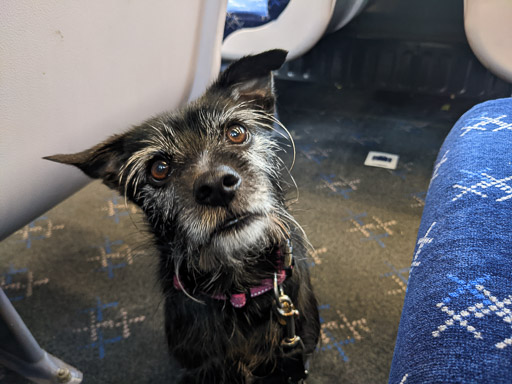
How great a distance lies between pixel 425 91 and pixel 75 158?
289cm

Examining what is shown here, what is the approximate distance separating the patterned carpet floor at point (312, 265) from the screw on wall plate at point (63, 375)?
73mm

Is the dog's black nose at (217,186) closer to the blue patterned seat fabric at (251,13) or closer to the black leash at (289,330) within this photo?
the black leash at (289,330)

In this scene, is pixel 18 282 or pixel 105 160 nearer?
pixel 105 160

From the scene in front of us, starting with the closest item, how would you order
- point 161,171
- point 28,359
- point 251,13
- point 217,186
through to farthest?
point 217,186 < point 161,171 < point 28,359 < point 251,13

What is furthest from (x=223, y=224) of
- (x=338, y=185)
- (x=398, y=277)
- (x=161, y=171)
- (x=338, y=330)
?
(x=338, y=185)

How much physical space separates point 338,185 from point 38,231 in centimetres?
180

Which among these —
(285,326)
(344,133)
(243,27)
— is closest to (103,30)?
(285,326)

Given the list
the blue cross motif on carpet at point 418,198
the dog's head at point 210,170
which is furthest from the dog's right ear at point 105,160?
the blue cross motif on carpet at point 418,198

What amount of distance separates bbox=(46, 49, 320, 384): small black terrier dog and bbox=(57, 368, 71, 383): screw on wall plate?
453mm

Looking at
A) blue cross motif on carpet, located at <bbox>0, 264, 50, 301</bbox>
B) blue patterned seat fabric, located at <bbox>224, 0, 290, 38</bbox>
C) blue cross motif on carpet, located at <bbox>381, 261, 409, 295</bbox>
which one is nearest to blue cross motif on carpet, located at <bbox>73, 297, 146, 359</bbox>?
blue cross motif on carpet, located at <bbox>0, 264, 50, 301</bbox>

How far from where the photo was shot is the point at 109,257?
1.95m

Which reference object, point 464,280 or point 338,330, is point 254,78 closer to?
point 464,280

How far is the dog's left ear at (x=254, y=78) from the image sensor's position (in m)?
1.11

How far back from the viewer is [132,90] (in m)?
1.13
